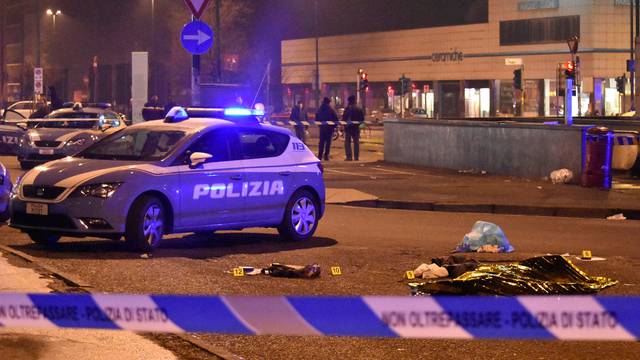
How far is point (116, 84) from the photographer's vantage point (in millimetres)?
93688

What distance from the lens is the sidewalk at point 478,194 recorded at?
17.6 meters

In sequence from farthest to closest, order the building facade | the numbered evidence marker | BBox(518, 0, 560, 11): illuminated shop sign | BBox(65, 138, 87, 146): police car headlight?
1. BBox(518, 0, 560, 11): illuminated shop sign
2. the building facade
3. BBox(65, 138, 87, 146): police car headlight
4. the numbered evidence marker

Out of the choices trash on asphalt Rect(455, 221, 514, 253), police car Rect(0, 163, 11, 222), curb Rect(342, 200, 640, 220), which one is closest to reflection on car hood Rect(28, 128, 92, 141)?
curb Rect(342, 200, 640, 220)

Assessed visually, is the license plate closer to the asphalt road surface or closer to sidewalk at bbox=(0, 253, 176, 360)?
the asphalt road surface

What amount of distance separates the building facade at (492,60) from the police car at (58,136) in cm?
3986

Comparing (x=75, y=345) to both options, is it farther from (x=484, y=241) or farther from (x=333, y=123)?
(x=333, y=123)

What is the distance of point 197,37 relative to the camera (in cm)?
1670

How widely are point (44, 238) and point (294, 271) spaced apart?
131 inches

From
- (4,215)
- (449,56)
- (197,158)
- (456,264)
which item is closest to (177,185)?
(197,158)

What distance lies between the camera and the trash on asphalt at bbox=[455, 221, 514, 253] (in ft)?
40.3

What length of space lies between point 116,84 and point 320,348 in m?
88.5

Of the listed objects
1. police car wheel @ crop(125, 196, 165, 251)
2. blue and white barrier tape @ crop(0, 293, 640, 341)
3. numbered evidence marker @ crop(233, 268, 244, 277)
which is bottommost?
numbered evidence marker @ crop(233, 268, 244, 277)

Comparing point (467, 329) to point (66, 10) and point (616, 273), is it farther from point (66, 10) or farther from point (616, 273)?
point (66, 10)

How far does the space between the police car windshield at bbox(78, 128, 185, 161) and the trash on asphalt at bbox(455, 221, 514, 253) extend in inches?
137
